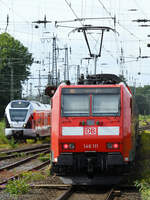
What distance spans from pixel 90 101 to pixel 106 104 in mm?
440

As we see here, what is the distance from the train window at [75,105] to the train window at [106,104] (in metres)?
0.19

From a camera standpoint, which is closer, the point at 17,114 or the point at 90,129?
the point at 90,129

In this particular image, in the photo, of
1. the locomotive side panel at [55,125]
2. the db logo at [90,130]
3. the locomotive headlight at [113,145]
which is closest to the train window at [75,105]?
the locomotive side panel at [55,125]

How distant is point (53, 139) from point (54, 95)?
1.29 meters

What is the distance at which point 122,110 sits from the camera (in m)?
12.9

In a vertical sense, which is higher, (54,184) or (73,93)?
(73,93)

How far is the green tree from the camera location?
229 ft

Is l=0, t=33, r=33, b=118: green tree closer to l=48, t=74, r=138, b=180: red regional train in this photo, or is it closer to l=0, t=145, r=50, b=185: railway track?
l=0, t=145, r=50, b=185: railway track

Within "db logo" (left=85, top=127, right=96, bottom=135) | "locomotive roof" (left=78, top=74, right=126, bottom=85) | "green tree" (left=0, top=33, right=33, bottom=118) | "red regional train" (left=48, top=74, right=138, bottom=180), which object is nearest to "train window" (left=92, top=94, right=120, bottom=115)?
"red regional train" (left=48, top=74, right=138, bottom=180)

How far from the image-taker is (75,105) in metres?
13.2

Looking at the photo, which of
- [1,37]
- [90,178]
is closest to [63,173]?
[90,178]

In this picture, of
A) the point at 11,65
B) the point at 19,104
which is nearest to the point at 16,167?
the point at 19,104

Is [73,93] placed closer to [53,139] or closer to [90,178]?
[53,139]

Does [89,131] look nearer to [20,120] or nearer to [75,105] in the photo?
[75,105]
